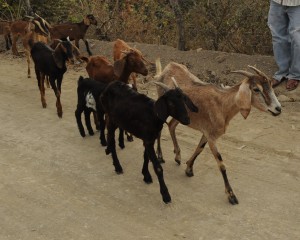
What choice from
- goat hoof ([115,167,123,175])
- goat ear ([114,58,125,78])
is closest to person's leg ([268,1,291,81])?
goat ear ([114,58,125,78])

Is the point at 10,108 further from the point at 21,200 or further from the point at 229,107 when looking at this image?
the point at 229,107

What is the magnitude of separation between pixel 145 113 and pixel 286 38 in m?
4.51

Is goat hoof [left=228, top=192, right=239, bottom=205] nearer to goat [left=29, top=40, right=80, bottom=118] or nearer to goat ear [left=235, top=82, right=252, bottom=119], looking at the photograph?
goat ear [left=235, top=82, right=252, bottom=119]

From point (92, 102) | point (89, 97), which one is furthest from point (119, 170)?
point (89, 97)

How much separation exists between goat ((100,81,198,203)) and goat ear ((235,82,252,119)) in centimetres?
52

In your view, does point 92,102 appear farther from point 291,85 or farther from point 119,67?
point 291,85

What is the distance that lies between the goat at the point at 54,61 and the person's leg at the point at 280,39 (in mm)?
3949

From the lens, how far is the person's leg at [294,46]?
7957 mm

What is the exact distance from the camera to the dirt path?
15.4ft

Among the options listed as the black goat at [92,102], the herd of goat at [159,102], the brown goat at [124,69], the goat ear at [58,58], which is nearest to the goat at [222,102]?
the herd of goat at [159,102]

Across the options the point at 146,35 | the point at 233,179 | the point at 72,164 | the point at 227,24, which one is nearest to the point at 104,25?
the point at 146,35

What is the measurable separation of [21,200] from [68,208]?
0.64 meters

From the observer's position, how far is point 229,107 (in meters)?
5.14

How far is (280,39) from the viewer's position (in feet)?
27.7
